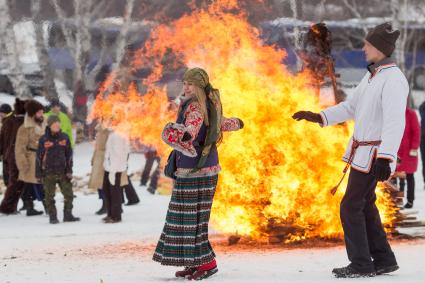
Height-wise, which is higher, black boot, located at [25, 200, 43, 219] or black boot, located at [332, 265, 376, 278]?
black boot, located at [332, 265, 376, 278]

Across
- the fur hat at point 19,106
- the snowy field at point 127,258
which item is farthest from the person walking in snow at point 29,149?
the snowy field at point 127,258

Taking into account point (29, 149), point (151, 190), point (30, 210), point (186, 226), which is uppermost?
point (186, 226)

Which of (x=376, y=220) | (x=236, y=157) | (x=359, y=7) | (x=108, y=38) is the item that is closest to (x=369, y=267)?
(x=376, y=220)

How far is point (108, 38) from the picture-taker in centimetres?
2878

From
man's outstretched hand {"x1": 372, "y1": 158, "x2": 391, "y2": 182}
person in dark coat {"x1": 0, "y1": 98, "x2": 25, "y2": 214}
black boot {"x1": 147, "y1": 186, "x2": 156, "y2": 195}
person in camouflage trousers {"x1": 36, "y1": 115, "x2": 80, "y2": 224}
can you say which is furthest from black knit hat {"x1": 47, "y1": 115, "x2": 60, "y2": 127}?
man's outstretched hand {"x1": 372, "y1": 158, "x2": 391, "y2": 182}

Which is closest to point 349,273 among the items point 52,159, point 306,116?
point 306,116

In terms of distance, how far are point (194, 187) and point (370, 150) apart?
55.0 inches

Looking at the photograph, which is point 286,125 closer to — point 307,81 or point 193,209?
point 307,81

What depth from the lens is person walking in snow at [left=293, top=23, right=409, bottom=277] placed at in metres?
7.50

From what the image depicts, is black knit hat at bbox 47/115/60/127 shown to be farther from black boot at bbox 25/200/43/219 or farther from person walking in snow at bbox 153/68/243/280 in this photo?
person walking in snow at bbox 153/68/243/280

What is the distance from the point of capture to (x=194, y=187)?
25.6ft

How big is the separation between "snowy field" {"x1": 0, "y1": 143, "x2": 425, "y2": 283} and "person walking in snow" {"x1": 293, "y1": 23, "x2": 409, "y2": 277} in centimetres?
17

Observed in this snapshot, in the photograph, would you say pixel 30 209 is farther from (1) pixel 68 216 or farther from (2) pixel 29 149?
(1) pixel 68 216

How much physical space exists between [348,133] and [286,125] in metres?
0.66
